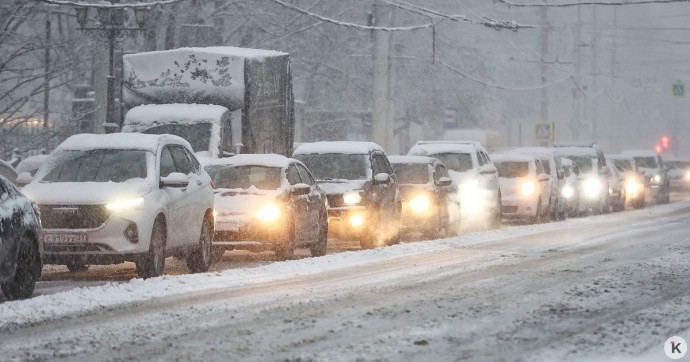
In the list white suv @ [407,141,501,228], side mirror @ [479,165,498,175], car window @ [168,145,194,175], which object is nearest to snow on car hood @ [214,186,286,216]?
car window @ [168,145,194,175]

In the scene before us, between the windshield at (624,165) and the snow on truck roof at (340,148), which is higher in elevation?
the snow on truck roof at (340,148)

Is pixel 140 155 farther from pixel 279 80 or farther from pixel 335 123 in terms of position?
pixel 335 123

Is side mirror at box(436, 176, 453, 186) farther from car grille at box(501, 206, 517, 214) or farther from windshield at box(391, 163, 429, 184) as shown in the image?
car grille at box(501, 206, 517, 214)

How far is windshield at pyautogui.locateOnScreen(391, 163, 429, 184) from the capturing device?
28.3 metres

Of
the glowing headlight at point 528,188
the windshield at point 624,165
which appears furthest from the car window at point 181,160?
the windshield at point 624,165

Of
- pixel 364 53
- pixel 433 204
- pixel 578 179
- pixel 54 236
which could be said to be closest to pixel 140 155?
pixel 54 236

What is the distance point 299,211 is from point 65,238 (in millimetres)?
5246

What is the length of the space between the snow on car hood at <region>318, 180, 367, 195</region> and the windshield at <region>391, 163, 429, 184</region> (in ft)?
12.3

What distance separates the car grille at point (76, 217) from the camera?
17.1 meters

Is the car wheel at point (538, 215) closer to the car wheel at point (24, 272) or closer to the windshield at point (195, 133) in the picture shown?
the windshield at point (195, 133)

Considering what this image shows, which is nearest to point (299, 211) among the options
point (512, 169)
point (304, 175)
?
point (304, 175)

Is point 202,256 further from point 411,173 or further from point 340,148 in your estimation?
point 411,173

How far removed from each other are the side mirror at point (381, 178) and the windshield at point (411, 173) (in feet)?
10.9

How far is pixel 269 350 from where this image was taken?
10.2 m
